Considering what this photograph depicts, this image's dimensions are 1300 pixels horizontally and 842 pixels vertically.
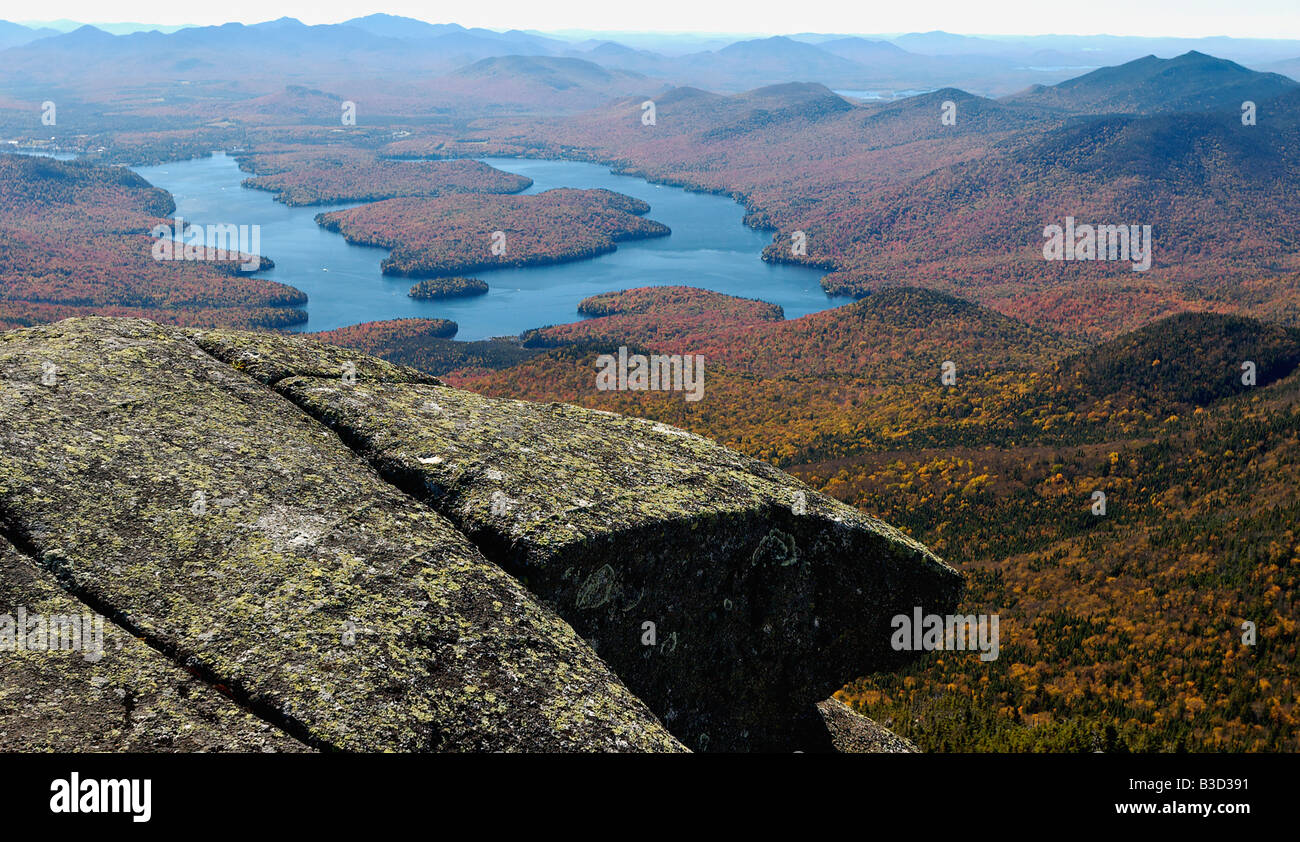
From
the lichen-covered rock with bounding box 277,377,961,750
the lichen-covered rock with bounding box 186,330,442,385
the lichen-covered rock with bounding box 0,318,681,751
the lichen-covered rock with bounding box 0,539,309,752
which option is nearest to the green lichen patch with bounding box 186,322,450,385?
the lichen-covered rock with bounding box 186,330,442,385

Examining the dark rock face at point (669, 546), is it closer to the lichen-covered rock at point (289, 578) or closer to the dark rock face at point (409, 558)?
the dark rock face at point (409, 558)

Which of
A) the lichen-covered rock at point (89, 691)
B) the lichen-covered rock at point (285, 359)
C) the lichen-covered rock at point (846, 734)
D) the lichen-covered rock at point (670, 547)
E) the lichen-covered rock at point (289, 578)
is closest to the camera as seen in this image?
the lichen-covered rock at point (89, 691)

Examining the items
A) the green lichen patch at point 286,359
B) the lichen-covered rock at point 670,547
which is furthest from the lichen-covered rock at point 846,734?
the green lichen patch at point 286,359

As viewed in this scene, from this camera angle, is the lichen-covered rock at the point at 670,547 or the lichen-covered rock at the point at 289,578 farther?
the lichen-covered rock at the point at 670,547

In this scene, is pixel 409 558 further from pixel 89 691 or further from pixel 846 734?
pixel 846 734

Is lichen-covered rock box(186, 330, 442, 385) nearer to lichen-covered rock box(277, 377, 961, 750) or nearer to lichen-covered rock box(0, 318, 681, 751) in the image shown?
lichen-covered rock box(277, 377, 961, 750)
